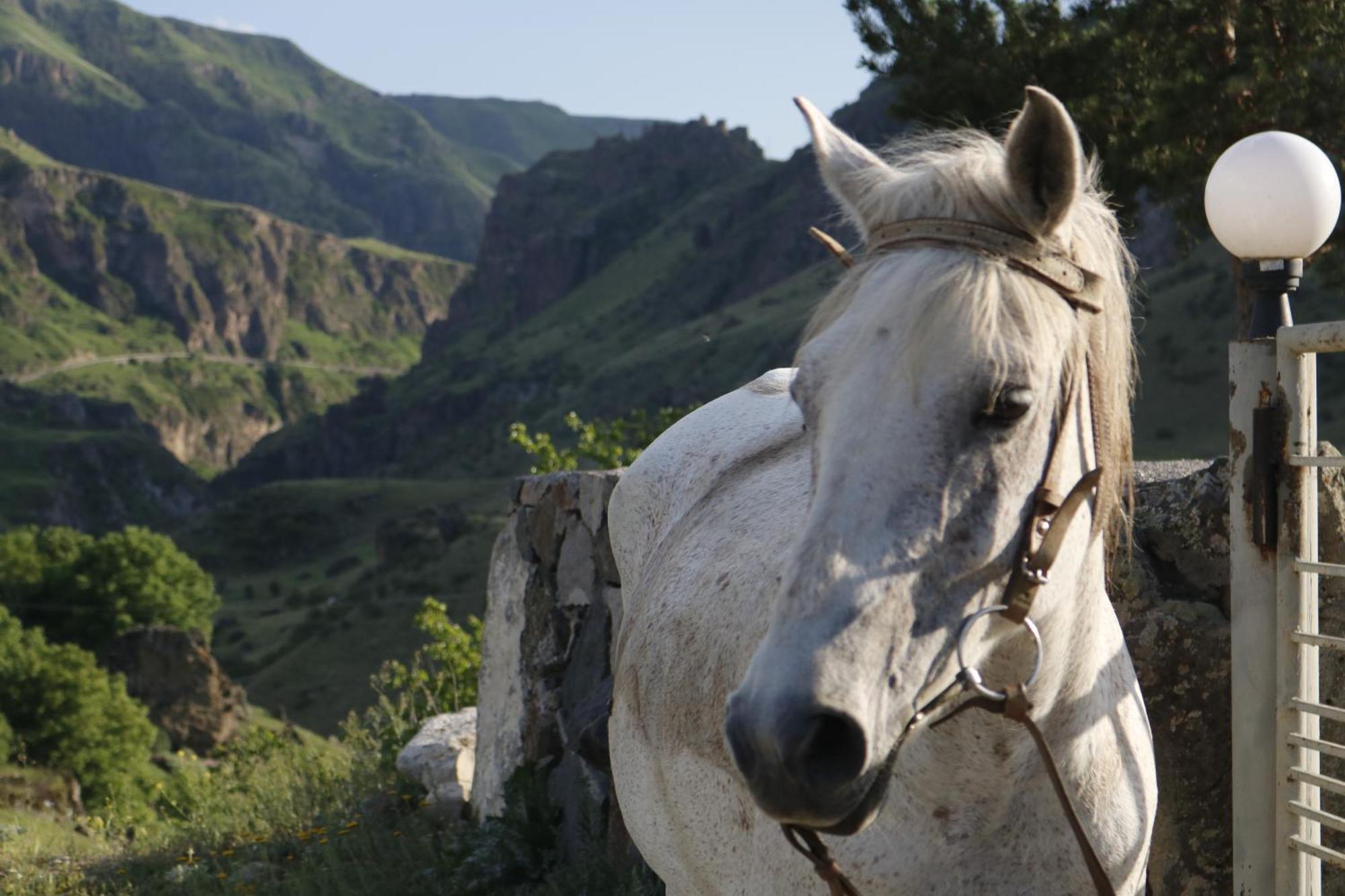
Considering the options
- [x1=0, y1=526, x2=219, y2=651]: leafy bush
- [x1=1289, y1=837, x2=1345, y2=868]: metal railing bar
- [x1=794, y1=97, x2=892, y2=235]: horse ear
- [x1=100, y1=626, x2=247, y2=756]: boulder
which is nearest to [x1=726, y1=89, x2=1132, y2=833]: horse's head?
[x1=794, y1=97, x2=892, y2=235]: horse ear

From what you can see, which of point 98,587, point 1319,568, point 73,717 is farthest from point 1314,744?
point 98,587

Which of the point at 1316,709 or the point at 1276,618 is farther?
the point at 1276,618

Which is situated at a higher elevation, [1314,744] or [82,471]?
[1314,744]

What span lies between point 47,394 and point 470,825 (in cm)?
13677

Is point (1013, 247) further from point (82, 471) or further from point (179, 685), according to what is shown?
point (82, 471)

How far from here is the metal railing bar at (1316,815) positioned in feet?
9.17

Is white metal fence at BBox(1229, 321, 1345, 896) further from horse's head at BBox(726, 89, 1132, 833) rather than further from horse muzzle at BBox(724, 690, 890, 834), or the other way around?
horse muzzle at BBox(724, 690, 890, 834)

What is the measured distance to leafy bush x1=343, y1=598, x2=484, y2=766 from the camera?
772 centimetres

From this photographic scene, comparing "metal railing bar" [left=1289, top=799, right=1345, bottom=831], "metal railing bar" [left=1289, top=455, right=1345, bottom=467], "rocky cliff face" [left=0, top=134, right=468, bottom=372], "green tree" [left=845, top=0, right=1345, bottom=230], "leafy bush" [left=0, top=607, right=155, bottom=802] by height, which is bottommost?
"leafy bush" [left=0, top=607, right=155, bottom=802]

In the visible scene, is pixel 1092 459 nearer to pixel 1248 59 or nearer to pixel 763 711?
pixel 763 711

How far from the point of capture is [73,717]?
35.7 metres

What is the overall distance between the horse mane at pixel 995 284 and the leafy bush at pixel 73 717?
120 feet

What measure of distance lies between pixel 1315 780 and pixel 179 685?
172ft

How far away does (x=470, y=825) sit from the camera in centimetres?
593
